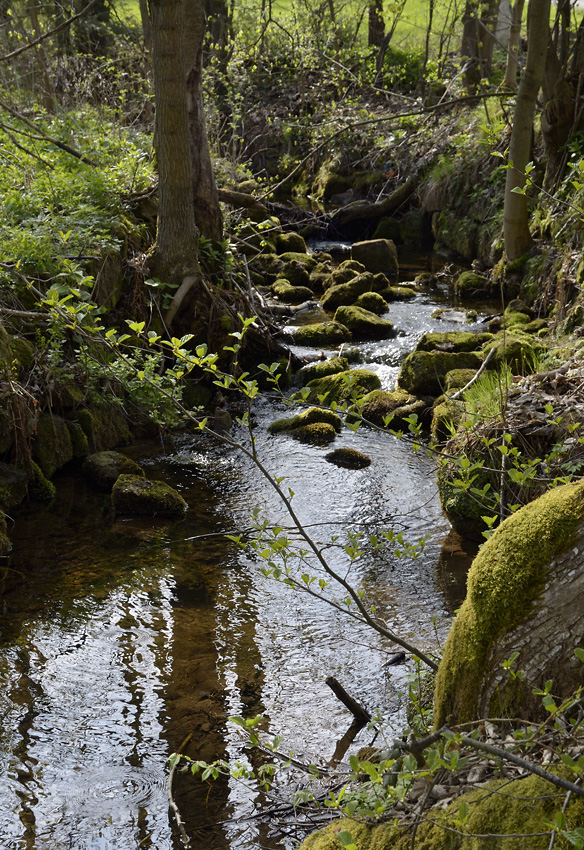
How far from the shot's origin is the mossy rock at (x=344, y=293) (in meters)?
13.8

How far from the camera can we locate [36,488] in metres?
7.09

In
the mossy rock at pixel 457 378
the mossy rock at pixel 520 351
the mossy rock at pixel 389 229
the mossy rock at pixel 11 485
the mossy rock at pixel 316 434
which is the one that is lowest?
the mossy rock at pixel 316 434

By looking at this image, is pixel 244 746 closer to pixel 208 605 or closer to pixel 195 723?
pixel 195 723

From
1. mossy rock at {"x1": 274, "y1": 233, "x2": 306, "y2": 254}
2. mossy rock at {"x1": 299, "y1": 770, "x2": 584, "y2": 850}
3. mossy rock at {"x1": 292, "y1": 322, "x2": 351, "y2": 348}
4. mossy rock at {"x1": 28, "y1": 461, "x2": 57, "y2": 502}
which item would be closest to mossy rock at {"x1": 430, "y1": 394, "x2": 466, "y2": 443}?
mossy rock at {"x1": 28, "y1": 461, "x2": 57, "y2": 502}

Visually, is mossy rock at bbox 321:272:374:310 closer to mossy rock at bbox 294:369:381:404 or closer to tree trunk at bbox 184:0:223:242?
tree trunk at bbox 184:0:223:242

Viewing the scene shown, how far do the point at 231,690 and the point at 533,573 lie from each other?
8.66 feet

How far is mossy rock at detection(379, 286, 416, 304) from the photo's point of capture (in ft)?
46.6

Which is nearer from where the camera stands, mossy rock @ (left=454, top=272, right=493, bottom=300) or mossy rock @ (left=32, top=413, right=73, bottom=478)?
mossy rock @ (left=32, top=413, right=73, bottom=478)

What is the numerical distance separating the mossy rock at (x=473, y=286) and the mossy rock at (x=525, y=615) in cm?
1156

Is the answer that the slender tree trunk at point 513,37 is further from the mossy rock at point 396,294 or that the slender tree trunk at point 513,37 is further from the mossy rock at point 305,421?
the mossy rock at point 305,421

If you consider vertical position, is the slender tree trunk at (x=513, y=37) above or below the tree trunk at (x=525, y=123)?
above

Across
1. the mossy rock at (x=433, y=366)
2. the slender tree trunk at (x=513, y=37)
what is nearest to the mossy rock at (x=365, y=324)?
the mossy rock at (x=433, y=366)

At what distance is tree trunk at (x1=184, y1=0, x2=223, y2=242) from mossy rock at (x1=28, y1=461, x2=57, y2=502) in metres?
4.79

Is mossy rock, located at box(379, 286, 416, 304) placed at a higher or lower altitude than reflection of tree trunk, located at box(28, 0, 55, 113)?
lower
